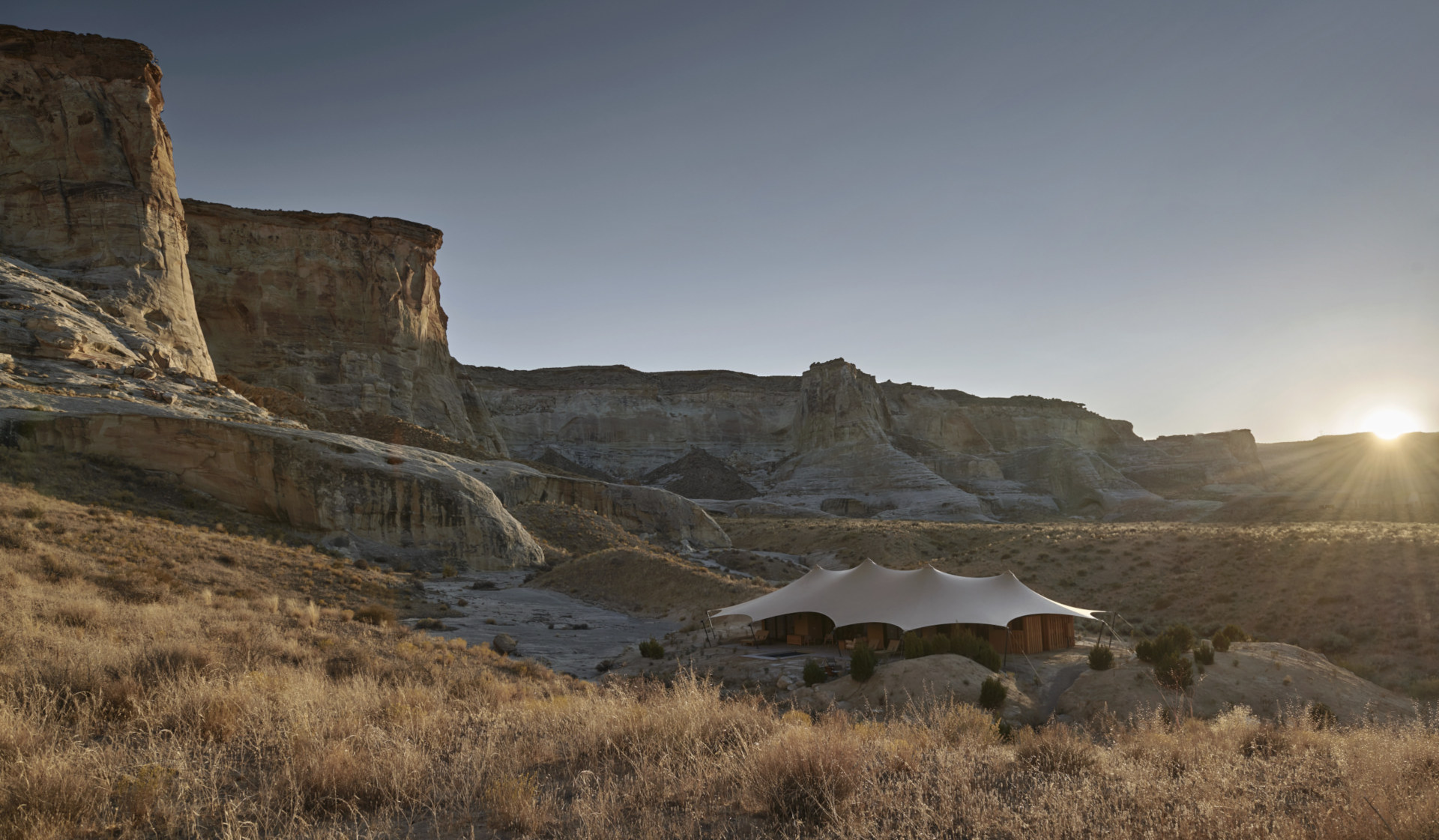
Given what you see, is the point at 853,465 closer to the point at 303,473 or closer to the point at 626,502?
the point at 626,502

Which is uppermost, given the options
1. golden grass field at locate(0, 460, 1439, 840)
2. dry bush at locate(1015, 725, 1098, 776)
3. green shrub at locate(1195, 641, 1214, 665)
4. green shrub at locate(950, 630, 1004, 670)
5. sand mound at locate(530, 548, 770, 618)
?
golden grass field at locate(0, 460, 1439, 840)

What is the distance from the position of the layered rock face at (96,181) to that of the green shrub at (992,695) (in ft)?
121

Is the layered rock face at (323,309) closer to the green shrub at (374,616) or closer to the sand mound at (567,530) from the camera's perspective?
the sand mound at (567,530)

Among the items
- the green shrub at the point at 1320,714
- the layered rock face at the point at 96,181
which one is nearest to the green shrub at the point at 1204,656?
the green shrub at the point at 1320,714

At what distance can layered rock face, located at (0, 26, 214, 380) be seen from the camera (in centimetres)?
3544

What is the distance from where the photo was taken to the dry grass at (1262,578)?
20.5 meters

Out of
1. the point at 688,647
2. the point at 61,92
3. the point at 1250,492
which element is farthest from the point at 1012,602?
the point at 1250,492

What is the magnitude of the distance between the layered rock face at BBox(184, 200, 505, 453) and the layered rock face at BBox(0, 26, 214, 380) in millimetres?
16530

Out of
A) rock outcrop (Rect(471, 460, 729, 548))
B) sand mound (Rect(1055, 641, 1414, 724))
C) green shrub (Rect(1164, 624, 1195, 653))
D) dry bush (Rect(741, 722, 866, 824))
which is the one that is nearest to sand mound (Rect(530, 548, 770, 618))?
rock outcrop (Rect(471, 460, 729, 548))

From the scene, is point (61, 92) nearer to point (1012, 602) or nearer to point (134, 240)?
point (134, 240)

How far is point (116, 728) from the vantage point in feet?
21.2

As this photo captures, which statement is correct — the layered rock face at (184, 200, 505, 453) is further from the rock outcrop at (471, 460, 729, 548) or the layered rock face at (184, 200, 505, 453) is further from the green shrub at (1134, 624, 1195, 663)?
the green shrub at (1134, 624, 1195, 663)

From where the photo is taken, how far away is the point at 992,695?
45.6 feet

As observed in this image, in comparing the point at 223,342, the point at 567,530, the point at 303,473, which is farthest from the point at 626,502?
the point at 223,342
